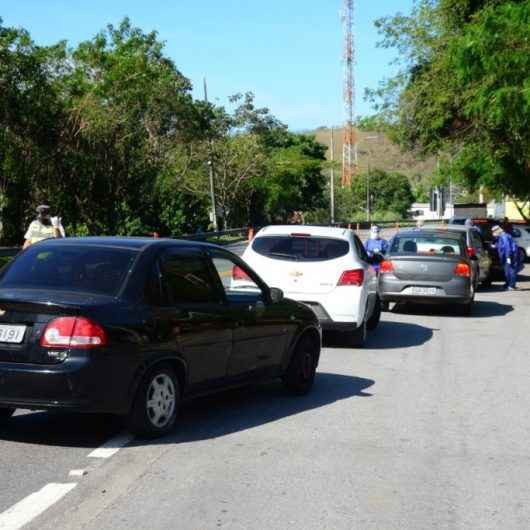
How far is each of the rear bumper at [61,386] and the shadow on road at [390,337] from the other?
734cm

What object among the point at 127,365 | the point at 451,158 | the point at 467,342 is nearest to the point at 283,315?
the point at 127,365

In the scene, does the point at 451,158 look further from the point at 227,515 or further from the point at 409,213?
the point at 409,213

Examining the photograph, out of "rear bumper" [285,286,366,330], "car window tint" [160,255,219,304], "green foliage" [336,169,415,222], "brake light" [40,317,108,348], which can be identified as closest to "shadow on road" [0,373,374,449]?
"brake light" [40,317,108,348]

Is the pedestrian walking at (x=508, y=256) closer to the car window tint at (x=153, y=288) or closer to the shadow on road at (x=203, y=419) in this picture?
the shadow on road at (x=203, y=419)

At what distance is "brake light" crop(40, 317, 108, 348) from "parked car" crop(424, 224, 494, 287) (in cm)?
1407

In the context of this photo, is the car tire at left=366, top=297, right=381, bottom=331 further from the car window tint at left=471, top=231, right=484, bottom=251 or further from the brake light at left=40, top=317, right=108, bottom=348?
the brake light at left=40, top=317, right=108, bottom=348

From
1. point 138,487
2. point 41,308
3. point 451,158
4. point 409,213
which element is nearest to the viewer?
point 138,487

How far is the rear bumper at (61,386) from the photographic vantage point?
23.4ft

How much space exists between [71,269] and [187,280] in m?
0.95

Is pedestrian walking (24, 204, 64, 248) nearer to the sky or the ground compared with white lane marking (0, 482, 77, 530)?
nearer to the sky

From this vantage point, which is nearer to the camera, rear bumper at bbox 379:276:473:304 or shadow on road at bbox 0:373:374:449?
shadow on road at bbox 0:373:374:449

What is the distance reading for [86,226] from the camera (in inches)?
1634

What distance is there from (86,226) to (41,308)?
34724 mm

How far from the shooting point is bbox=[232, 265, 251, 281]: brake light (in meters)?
9.87
